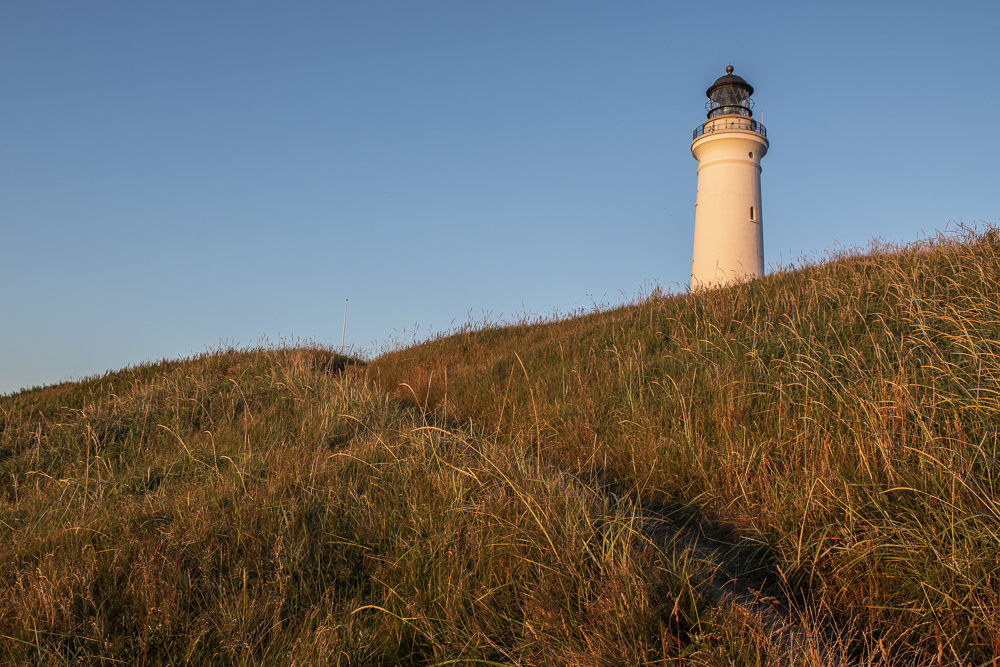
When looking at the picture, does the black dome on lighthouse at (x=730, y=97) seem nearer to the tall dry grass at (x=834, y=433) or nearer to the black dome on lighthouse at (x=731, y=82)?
the black dome on lighthouse at (x=731, y=82)

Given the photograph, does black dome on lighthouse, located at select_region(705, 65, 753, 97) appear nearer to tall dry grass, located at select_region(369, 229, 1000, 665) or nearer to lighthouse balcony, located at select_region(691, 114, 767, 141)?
lighthouse balcony, located at select_region(691, 114, 767, 141)

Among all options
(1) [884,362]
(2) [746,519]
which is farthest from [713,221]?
(2) [746,519]

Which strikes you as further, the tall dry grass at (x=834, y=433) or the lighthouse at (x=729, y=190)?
the lighthouse at (x=729, y=190)

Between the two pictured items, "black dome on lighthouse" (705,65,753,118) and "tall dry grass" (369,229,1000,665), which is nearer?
"tall dry grass" (369,229,1000,665)

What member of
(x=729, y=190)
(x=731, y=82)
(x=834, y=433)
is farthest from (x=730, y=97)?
(x=834, y=433)

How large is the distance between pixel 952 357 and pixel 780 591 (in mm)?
2253

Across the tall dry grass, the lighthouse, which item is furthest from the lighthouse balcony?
the tall dry grass

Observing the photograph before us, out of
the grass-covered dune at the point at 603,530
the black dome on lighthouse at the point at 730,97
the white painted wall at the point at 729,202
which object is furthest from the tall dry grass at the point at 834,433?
the black dome on lighthouse at the point at 730,97

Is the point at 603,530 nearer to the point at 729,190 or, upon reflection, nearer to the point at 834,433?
the point at 834,433

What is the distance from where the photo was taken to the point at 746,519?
283cm

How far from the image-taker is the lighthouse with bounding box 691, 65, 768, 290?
17297 millimetres

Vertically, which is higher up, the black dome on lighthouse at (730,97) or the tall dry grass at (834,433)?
the black dome on lighthouse at (730,97)

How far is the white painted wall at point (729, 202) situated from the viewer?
1728 cm

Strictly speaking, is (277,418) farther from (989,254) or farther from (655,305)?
(989,254)
